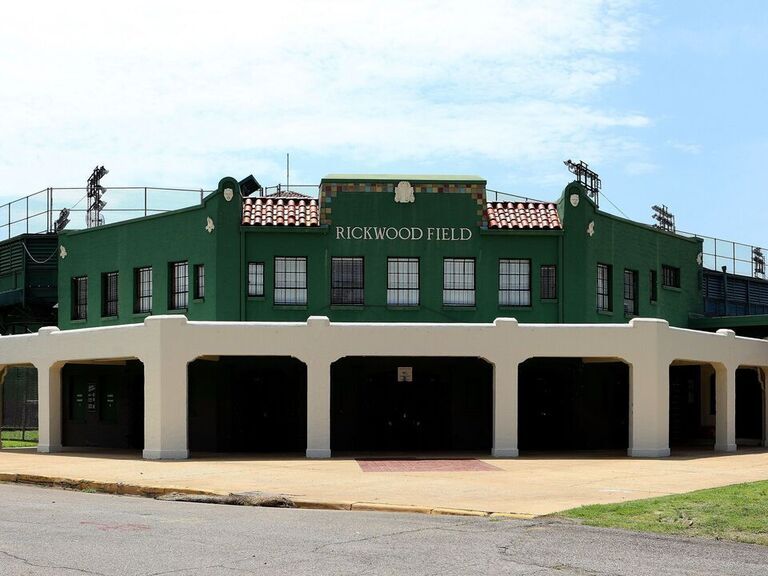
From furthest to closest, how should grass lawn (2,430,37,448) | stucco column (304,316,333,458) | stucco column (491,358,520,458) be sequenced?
grass lawn (2,430,37,448), stucco column (491,358,520,458), stucco column (304,316,333,458)

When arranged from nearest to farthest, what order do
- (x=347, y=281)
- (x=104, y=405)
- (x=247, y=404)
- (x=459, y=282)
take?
(x=347, y=281) < (x=459, y=282) < (x=247, y=404) < (x=104, y=405)

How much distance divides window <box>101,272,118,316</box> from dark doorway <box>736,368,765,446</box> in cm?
2340

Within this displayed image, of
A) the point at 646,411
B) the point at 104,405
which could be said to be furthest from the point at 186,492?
the point at 104,405

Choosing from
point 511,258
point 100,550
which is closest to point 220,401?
point 511,258

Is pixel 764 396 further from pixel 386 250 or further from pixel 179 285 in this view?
pixel 179 285

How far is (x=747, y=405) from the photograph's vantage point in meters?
41.0

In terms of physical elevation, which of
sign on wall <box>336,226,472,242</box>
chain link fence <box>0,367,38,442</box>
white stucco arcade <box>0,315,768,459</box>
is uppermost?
sign on wall <box>336,226,472,242</box>

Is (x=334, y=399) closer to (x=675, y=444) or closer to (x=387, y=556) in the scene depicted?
(x=675, y=444)

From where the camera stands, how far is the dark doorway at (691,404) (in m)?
39.3

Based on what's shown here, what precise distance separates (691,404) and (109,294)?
71.2ft

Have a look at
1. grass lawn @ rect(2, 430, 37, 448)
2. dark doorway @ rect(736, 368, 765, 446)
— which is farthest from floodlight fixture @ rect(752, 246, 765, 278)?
grass lawn @ rect(2, 430, 37, 448)

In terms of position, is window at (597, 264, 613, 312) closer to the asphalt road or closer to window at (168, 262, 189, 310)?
window at (168, 262, 189, 310)

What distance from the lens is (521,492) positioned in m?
19.2

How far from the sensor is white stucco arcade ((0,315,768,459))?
27.6m
